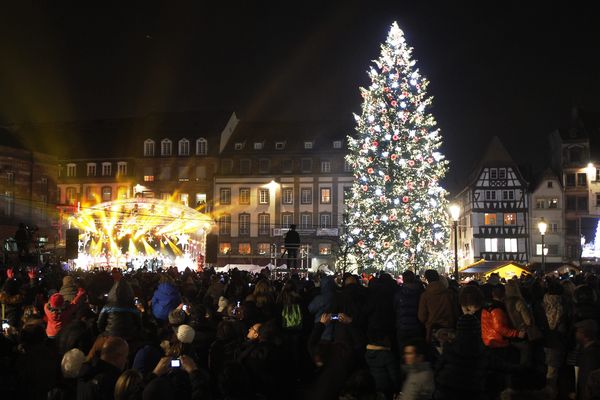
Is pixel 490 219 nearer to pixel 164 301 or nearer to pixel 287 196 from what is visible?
pixel 287 196

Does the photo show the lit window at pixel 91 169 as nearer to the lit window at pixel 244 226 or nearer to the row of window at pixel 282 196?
the row of window at pixel 282 196

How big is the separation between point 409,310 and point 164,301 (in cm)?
398

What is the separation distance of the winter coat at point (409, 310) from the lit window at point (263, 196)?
6276 cm

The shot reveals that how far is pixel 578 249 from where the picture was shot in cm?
6838

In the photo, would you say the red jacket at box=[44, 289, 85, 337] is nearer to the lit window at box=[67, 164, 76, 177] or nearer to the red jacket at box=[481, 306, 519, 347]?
the red jacket at box=[481, 306, 519, 347]

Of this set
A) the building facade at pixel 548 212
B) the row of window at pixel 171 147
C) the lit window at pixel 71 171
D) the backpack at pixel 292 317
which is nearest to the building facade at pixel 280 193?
the row of window at pixel 171 147

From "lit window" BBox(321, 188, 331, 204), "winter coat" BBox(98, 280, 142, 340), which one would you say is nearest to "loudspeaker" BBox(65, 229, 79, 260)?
"winter coat" BBox(98, 280, 142, 340)

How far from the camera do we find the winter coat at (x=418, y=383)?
276 inches

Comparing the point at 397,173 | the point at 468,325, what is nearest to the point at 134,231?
the point at 397,173

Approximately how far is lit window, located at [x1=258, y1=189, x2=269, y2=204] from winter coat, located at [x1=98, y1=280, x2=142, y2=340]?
Answer: 63671 mm

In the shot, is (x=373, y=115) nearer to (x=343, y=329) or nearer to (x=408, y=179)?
(x=408, y=179)

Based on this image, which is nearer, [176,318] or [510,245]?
[176,318]

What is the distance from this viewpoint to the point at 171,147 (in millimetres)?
77562

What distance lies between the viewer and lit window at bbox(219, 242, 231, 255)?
242 ft
